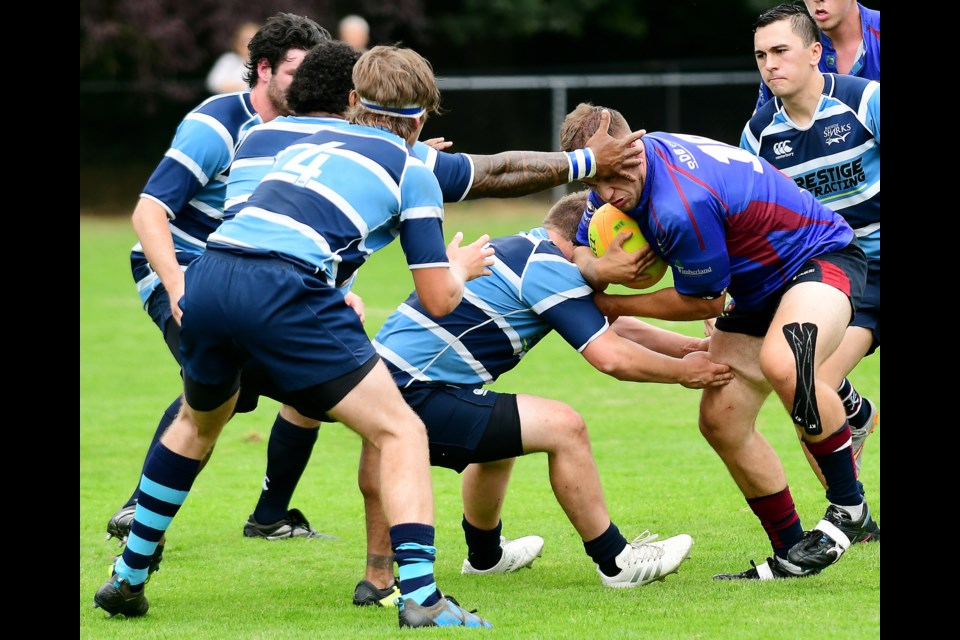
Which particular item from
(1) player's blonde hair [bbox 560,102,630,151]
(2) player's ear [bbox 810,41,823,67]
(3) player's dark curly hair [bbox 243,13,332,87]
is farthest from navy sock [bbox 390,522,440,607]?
(2) player's ear [bbox 810,41,823,67]

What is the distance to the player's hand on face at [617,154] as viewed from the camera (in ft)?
17.3

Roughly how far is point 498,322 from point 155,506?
5.09 ft

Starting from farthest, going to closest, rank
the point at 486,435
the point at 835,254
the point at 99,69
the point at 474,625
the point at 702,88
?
the point at 99,69
the point at 702,88
the point at 835,254
the point at 486,435
the point at 474,625

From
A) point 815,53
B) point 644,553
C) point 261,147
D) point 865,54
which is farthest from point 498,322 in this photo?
point 865,54

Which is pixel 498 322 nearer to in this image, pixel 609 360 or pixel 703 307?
pixel 609 360

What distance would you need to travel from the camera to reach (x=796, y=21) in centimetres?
617

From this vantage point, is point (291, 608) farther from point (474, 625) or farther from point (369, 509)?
point (474, 625)

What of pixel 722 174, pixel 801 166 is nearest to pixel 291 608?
pixel 722 174

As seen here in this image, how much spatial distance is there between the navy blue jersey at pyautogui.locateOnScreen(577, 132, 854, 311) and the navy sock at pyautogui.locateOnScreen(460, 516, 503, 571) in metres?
1.39

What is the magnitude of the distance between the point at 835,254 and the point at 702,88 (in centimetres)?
2120

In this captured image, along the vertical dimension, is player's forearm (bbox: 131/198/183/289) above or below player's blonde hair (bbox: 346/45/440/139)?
below

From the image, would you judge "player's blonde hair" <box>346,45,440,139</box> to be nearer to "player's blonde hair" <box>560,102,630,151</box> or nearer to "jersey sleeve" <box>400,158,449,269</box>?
"jersey sleeve" <box>400,158,449,269</box>

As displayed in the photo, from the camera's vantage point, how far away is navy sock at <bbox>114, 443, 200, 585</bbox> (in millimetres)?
5098

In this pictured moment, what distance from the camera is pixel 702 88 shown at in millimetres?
26125
